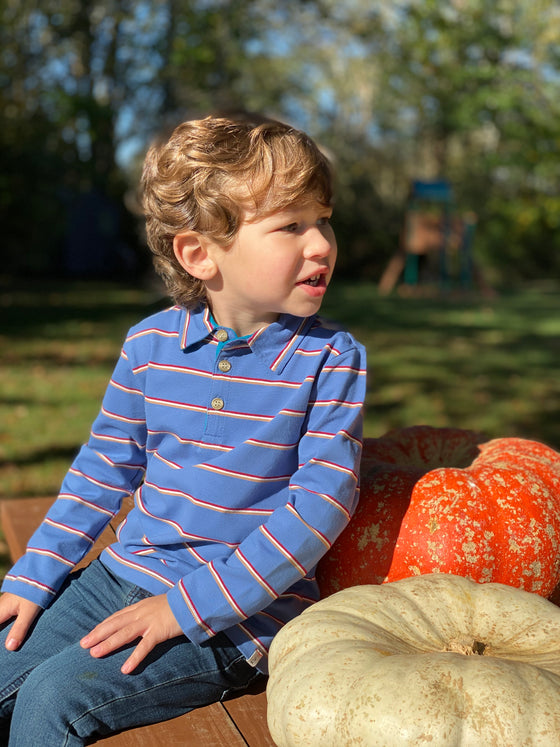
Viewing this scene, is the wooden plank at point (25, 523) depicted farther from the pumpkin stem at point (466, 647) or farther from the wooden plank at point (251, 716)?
the pumpkin stem at point (466, 647)

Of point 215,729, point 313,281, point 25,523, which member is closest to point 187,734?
point 215,729

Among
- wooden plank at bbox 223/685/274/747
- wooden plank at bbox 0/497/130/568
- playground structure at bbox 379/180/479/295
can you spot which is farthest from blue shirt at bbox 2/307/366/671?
playground structure at bbox 379/180/479/295

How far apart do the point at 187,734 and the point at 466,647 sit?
0.71m

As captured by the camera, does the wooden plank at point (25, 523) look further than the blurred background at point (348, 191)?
No

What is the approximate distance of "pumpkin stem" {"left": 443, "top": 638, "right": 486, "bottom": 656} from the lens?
1.86 metres

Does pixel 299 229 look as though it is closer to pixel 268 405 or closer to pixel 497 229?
pixel 268 405

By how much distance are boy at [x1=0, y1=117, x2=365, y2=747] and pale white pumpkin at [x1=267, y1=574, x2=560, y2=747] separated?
219mm

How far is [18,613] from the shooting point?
233 cm

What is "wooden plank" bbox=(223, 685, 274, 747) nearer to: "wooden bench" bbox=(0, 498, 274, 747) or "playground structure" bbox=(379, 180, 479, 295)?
"wooden bench" bbox=(0, 498, 274, 747)

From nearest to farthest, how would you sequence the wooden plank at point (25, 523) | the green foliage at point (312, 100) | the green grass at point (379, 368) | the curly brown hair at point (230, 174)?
the curly brown hair at point (230, 174)
the wooden plank at point (25, 523)
the green grass at point (379, 368)
the green foliage at point (312, 100)

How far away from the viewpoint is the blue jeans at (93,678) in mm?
1971

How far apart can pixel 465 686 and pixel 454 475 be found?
0.89 meters

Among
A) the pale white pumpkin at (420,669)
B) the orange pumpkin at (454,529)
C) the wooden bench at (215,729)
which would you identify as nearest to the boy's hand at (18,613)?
the wooden bench at (215,729)

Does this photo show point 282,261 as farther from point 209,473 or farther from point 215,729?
point 215,729
